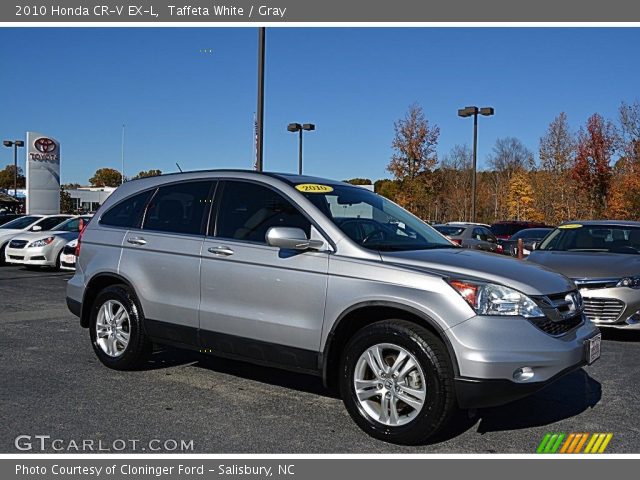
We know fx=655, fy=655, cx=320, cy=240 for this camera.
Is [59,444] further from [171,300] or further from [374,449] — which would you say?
[374,449]

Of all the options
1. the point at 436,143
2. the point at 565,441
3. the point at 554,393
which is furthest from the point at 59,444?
the point at 436,143

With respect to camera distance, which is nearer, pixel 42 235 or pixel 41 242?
pixel 41 242

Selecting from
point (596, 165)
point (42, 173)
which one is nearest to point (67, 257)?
point (42, 173)

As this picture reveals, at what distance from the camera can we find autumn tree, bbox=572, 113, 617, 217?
3666 centimetres

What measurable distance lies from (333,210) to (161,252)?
163 cm

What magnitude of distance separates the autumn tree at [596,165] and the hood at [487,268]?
113ft

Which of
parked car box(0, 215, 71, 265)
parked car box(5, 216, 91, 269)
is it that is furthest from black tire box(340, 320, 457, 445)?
parked car box(0, 215, 71, 265)

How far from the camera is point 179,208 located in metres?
5.84

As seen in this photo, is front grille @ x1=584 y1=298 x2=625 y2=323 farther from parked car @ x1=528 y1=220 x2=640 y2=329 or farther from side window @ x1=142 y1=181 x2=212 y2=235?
side window @ x1=142 y1=181 x2=212 y2=235

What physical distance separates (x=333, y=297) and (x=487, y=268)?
1072 millimetres

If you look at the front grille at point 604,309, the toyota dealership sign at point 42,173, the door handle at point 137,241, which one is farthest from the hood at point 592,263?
the toyota dealership sign at point 42,173

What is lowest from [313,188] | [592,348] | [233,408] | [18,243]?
[233,408]

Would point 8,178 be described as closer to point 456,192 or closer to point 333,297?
point 456,192

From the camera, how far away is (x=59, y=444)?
165 inches
